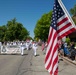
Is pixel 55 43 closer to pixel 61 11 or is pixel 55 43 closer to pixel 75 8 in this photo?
pixel 61 11

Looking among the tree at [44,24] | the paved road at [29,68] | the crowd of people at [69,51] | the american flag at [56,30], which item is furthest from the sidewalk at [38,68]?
the tree at [44,24]

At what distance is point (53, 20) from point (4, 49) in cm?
2272

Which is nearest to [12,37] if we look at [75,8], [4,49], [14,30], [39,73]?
[14,30]

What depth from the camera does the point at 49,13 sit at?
78.2 m

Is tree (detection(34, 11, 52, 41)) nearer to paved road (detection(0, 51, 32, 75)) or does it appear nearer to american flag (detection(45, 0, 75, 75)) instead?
paved road (detection(0, 51, 32, 75))

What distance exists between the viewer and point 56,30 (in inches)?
225

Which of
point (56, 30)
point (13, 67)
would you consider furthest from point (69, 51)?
point (56, 30)

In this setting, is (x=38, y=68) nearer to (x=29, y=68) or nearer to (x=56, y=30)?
(x=29, y=68)

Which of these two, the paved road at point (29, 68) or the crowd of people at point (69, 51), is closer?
the paved road at point (29, 68)

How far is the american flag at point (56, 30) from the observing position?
570 centimetres

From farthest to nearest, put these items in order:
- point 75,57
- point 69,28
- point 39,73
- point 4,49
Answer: point 4,49
point 75,57
point 39,73
point 69,28

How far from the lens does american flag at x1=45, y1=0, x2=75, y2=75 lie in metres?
5.70

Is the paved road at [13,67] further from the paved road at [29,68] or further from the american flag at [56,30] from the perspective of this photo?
the american flag at [56,30]

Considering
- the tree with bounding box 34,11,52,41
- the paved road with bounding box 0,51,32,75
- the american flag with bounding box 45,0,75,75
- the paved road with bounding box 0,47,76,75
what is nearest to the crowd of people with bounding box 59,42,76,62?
the paved road with bounding box 0,47,76,75
